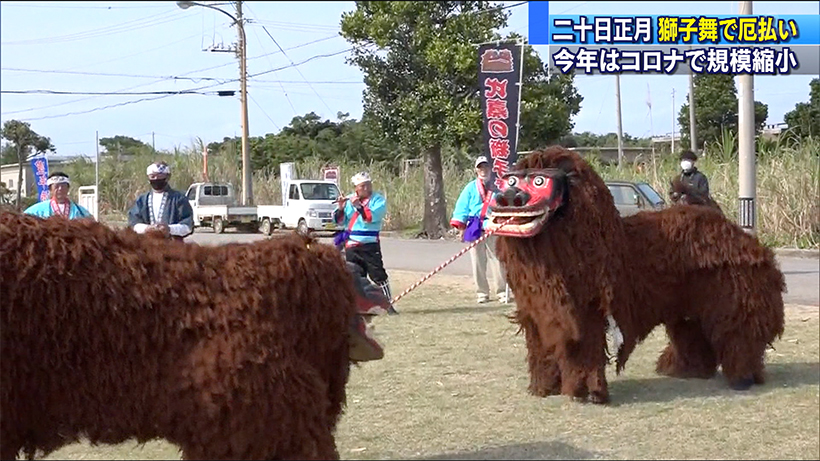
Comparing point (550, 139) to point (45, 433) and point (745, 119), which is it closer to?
point (745, 119)

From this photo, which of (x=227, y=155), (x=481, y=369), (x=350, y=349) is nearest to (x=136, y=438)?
(x=350, y=349)

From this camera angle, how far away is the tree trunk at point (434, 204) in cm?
2585

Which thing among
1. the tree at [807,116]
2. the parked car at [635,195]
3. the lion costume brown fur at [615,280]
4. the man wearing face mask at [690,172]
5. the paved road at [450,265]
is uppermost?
the tree at [807,116]

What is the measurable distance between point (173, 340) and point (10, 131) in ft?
30.2

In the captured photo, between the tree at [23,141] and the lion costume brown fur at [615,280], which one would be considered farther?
the tree at [23,141]

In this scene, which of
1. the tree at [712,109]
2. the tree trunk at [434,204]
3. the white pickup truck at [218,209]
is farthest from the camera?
the white pickup truck at [218,209]

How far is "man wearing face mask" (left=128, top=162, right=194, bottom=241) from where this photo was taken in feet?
26.7

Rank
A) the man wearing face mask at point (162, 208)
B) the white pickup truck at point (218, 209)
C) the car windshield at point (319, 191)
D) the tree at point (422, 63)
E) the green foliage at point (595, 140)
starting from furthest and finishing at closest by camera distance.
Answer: the white pickup truck at point (218, 209) → the car windshield at point (319, 191) → the green foliage at point (595, 140) → the tree at point (422, 63) → the man wearing face mask at point (162, 208)

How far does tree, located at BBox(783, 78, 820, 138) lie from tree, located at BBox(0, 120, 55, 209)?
9.14m

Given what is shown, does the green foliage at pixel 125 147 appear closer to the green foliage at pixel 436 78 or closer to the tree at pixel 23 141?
the green foliage at pixel 436 78

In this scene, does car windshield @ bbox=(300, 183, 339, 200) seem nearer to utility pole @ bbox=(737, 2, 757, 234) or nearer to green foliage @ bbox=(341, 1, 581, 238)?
green foliage @ bbox=(341, 1, 581, 238)

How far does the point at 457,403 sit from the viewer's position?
6.91m

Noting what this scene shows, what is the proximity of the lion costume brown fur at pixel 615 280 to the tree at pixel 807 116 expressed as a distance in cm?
402
